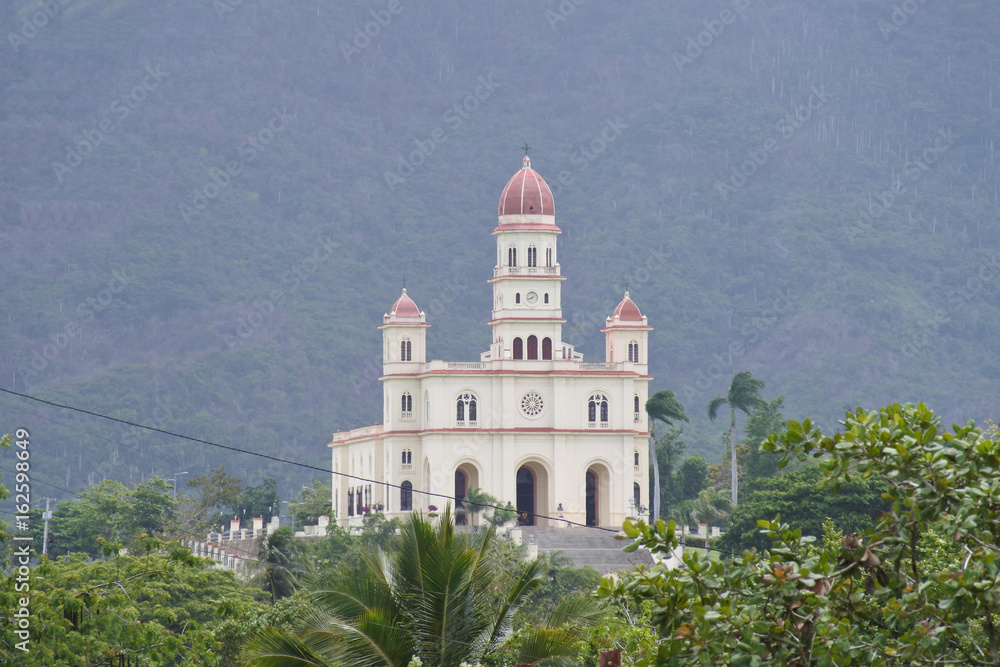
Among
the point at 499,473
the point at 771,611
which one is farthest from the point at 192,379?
the point at 771,611

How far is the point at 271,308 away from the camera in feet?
564

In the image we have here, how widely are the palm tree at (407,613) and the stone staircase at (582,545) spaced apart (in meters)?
43.4

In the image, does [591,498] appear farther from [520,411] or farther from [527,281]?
[527,281]

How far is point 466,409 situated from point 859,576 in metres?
60.4

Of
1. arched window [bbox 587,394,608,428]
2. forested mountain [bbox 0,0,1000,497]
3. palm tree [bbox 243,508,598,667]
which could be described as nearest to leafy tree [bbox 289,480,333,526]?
arched window [bbox 587,394,608,428]

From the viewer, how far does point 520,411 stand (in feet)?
247

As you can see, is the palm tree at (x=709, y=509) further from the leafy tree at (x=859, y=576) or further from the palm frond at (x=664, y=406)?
the leafy tree at (x=859, y=576)

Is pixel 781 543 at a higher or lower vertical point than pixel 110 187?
lower

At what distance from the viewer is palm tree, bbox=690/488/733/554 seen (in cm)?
7294

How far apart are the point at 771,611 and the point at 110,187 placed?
190484mm

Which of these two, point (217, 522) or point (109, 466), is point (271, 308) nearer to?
point (109, 466)

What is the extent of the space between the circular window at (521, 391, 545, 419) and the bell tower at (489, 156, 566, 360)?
1862mm

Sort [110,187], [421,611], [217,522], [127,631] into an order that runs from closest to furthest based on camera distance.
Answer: [421,611], [127,631], [217,522], [110,187]

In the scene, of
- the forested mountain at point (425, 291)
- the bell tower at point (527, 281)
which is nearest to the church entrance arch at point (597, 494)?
the bell tower at point (527, 281)
